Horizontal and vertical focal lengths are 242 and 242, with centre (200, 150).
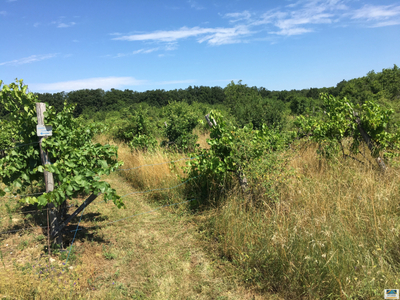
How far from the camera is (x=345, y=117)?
513 cm

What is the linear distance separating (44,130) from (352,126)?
18.1 ft

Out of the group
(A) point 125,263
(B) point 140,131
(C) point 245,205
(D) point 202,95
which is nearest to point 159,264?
(A) point 125,263

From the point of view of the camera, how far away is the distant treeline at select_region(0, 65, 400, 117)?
32.1 m

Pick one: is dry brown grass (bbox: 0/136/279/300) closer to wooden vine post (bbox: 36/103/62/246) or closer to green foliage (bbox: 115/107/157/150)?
wooden vine post (bbox: 36/103/62/246)

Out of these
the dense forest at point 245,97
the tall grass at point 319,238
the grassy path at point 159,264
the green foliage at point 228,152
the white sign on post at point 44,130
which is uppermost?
the dense forest at point 245,97

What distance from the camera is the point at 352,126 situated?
501 centimetres

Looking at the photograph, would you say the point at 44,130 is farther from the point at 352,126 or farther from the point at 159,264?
the point at 352,126

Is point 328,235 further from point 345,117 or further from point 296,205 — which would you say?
point 345,117

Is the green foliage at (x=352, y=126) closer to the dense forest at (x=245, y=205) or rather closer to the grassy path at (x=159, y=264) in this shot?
the dense forest at (x=245, y=205)

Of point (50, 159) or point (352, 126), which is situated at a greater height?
point (352, 126)

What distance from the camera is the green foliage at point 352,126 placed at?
4.70 meters

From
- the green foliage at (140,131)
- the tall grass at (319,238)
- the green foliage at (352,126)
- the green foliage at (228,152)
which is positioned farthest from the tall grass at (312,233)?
the green foliage at (140,131)

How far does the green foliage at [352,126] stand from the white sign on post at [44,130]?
16.0 feet

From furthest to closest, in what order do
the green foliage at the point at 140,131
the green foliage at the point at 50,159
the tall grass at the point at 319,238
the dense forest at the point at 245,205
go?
the green foliage at the point at 140,131, the green foliage at the point at 50,159, the dense forest at the point at 245,205, the tall grass at the point at 319,238
